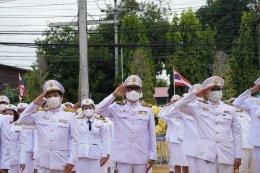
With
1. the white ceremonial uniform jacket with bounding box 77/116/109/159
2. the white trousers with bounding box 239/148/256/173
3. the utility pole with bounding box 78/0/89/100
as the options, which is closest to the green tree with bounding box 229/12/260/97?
the utility pole with bounding box 78/0/89/100

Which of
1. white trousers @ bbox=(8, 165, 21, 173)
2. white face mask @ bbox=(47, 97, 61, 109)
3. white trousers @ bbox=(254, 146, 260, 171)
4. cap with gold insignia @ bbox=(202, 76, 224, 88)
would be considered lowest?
white trousers @ bbox=(8, 165, 21, 173)

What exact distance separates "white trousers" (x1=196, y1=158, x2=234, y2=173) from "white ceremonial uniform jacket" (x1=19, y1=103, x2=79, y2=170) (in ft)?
6.34

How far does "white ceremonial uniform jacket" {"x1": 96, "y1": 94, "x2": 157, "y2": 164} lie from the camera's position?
1012 centimetres

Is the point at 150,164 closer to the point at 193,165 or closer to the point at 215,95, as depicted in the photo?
the point at 193,165

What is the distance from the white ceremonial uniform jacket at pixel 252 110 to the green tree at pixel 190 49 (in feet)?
114

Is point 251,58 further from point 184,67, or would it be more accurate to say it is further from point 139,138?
point 139,138

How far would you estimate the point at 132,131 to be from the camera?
10219mm

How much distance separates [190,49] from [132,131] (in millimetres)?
38105

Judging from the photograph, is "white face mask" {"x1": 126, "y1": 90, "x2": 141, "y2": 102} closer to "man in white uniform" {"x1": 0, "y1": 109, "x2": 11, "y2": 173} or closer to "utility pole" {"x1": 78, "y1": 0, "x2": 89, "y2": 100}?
"man in white uniform" {"x1": 0, "y1": 109, "x2": 11, "y2": 173}

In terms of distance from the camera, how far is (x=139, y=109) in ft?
33.9

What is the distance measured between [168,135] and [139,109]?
577 centimetres

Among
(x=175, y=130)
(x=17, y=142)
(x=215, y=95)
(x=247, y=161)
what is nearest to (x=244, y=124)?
(x=247, y=161)

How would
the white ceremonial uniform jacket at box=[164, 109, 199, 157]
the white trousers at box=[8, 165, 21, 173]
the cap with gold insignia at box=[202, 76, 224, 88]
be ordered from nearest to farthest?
the cap with gold insignia at box=[202, 76, 224, 88] < the white ceremonial uniform jacket at box=[164, 109, 199, 157] < the white trousers at box=[8, 165, 21, 173]

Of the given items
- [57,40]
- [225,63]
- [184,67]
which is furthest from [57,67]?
[225,63]
